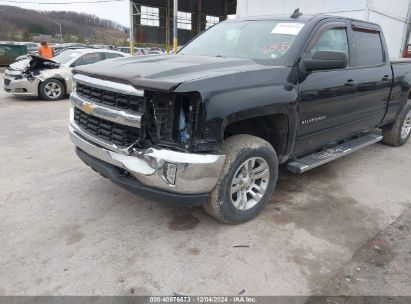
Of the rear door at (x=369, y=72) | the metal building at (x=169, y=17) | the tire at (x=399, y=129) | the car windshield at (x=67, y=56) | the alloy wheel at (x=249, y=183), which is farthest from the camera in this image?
the metal building at (x=169, y=17)

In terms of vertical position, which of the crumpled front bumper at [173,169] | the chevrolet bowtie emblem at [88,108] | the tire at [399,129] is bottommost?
the tire at [399,129]

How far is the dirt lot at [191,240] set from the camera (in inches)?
103

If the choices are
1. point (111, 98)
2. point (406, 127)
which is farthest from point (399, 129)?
point (111, 98)

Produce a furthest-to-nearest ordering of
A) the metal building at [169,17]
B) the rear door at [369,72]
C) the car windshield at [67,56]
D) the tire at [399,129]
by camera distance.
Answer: the metal building at [169,17]
the car windshield at [67,56]
the tire at [399,129]
the rear door at [369,72]

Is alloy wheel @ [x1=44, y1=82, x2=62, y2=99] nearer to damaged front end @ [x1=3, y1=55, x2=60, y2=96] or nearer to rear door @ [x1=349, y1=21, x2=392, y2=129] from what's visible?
damaged front end @ [x1=3, y1=55, x2=60, y2=96]

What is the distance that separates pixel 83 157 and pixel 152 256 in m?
1.27

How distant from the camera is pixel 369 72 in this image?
4617 millimetres

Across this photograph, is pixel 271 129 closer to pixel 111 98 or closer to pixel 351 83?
pixel 351 83

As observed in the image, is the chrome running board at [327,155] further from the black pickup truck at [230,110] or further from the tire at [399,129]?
the tire at [399,129]

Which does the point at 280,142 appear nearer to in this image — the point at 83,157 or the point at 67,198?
the point at 83,157

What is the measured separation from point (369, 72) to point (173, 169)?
10.5 ft

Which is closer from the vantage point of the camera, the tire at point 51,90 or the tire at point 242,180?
the tire at point 242,180

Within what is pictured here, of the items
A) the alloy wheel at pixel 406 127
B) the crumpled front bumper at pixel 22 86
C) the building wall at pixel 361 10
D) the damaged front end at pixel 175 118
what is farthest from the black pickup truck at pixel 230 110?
the crumpled front bumper at pixel 22 86

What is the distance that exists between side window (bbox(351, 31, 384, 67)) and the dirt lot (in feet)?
4.87
